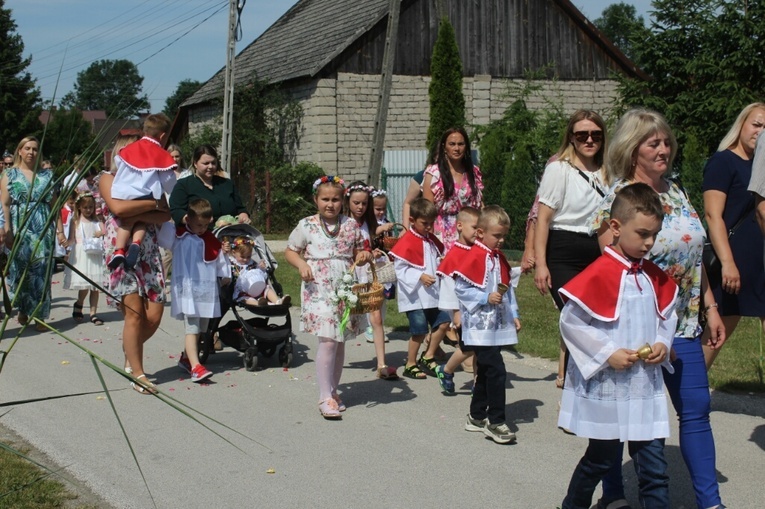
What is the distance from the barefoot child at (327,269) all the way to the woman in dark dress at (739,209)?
2538mm

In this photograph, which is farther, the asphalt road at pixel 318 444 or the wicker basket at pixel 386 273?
the wicker basket at pixel 386 273

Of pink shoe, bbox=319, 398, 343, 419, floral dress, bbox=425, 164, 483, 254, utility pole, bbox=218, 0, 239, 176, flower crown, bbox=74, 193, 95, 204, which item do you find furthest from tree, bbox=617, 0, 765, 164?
pink shoe, bbox=319, 398, 343, 419

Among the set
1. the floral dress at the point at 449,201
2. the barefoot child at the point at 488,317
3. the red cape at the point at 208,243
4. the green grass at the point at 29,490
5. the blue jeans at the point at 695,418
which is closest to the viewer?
the blue jeans at the point at 695,418

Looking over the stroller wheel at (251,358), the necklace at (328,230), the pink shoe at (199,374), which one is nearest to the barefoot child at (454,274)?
the necklace at (328,230)

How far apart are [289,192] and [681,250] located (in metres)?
22.9

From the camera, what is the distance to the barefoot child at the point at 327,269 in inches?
275

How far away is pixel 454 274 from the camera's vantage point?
6.62 m

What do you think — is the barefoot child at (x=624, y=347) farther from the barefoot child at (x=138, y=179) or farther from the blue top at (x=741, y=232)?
the barefoot child at (x=138, y=179)

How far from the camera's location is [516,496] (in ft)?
16.9

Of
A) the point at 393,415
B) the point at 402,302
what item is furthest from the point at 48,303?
the point at 393,415

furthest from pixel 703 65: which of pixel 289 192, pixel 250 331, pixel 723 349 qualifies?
pixel 250 331

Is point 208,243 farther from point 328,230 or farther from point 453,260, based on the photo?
point 453,260

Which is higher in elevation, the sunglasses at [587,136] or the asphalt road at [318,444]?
the sunglasses at [587,136]

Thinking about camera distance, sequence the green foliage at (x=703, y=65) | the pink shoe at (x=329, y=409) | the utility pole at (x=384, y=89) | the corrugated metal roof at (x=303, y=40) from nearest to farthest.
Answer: the pink shoe at (x=329, y=409)
the utility pole at (x=384, y=89)
the green foliage at (x=703, y=65)
the corrugated metal roof at (x=303, y=40)
